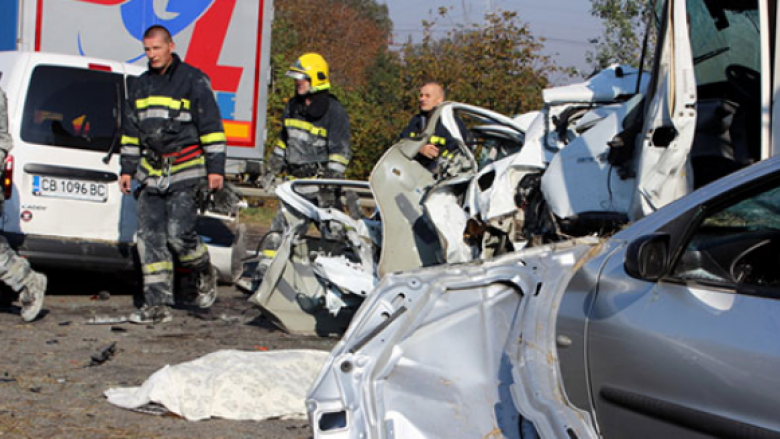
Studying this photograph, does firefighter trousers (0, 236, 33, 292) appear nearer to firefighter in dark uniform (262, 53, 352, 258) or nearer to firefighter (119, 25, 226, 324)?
firefighter (119, 25, 226, 324)

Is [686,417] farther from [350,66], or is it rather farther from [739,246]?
[350,66]

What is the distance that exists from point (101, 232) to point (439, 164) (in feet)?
8.96

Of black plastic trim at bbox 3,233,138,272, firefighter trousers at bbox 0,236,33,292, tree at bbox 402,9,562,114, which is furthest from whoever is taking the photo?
tree at bbox 402,9,562,114

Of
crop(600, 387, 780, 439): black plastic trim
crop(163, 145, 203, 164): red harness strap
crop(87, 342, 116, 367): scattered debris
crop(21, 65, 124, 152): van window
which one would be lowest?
crop(87, 342, 116, 367): scattered debris

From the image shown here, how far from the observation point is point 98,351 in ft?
19.5

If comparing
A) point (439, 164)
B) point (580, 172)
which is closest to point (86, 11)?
point (439, 164)

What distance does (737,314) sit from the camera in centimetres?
272

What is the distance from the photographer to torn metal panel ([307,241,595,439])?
3465 mm

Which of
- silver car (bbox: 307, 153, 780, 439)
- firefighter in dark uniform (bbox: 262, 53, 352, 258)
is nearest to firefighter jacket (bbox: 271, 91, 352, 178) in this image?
firefighter in dark uniform (bbox: 262, 53, 352, 258)

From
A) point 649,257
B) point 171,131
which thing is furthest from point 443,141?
point 649,257

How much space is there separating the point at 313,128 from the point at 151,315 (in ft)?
7.14

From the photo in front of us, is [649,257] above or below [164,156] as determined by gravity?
above

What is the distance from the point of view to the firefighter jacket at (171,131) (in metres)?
6.92

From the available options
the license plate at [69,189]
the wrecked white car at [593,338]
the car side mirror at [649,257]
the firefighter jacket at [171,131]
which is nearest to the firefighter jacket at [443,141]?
the firefighter jacket at [171,131]
